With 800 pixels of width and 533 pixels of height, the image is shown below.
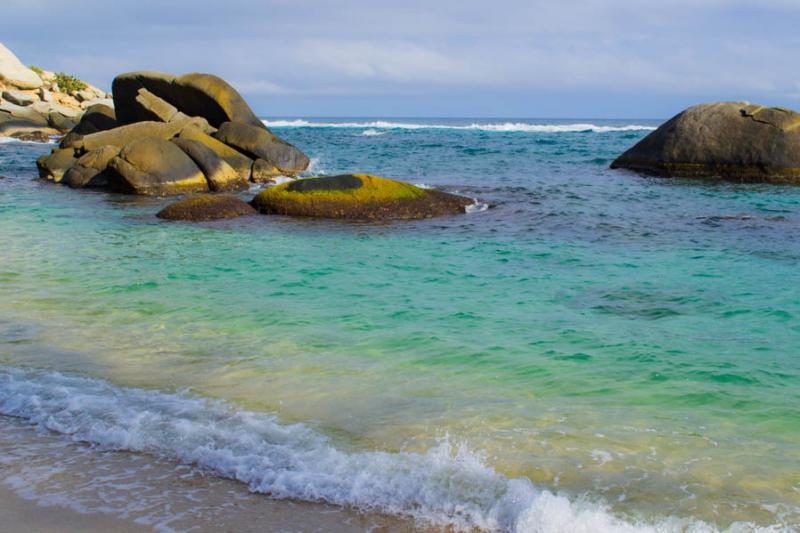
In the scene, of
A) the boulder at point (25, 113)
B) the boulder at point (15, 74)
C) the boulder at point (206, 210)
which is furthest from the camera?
the boulder at point (15, 74)

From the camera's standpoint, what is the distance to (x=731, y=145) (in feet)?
62.8

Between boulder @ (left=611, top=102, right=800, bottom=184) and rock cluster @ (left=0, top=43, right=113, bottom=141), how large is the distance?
2800cm

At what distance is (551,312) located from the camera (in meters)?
7.27

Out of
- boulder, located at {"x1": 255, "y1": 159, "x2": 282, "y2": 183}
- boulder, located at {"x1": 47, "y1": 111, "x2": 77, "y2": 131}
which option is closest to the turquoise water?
boulder, located at {"x1": 255, "y1": 159, "x2": 282, "y2": 183}

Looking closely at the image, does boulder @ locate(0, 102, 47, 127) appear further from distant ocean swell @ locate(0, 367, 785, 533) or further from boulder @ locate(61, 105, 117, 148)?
distant ocean swell @ locate(0, 367, 785, 533)

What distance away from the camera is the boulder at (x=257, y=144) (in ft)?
63.3

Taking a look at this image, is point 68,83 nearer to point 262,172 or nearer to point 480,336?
point 262,172

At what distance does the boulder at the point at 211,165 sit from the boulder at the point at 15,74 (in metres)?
35.0

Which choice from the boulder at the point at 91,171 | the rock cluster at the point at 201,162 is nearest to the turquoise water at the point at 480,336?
the rock cluster at the point at 201,162

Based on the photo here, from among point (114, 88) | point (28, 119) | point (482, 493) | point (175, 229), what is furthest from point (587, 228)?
point (28, 119)

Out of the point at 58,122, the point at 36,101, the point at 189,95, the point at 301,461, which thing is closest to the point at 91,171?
the point at 189,95

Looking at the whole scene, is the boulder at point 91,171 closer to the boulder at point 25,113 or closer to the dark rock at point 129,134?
the dark rock at point 129,134

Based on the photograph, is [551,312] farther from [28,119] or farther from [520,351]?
[28,119]

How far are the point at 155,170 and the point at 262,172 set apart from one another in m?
3.16
